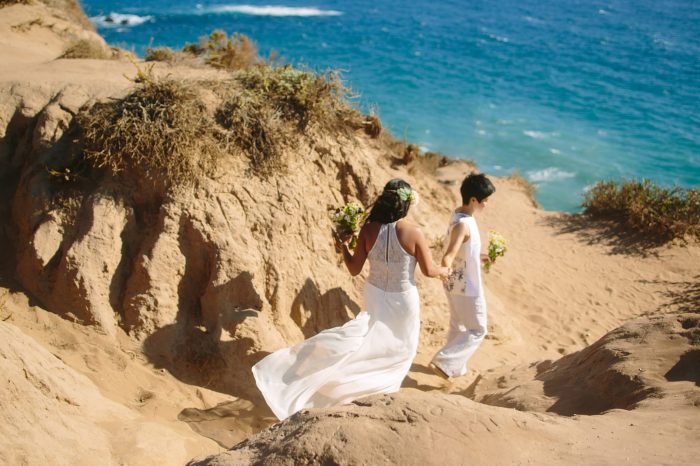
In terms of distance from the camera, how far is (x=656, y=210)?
12125 mm

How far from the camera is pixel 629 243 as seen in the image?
39.5 ft

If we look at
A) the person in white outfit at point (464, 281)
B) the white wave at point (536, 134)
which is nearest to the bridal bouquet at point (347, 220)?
the person in white outfit at point (464, 281)

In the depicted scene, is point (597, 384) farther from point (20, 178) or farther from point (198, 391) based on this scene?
point (20, 178)

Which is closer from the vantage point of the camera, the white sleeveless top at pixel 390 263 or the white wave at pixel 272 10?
the white sleeveless top at pixel 390 263

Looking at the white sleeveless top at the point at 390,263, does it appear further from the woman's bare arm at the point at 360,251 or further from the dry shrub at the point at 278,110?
the dry shrub at the point at 278,110

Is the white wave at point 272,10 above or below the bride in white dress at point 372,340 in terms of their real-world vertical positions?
above

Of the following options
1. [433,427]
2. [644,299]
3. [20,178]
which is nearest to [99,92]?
[20,178]

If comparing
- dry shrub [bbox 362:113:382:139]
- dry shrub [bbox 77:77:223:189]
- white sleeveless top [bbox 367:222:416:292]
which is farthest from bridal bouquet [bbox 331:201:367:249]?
dry shrub [bbox 362:113:382:139]

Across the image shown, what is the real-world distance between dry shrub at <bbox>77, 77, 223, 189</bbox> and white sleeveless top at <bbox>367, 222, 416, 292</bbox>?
2.24 m

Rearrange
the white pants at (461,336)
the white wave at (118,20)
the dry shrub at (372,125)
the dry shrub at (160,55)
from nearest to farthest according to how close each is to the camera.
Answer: the white pants at (461,336), the dry shrub at (372,125), the dry shrub at (160,55), the white wave at (118,20)

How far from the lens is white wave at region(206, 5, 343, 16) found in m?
38.2

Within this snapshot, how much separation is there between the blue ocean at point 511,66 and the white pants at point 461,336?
448 inches

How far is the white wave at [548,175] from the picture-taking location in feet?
68.3

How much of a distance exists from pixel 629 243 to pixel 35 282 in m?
11.0
